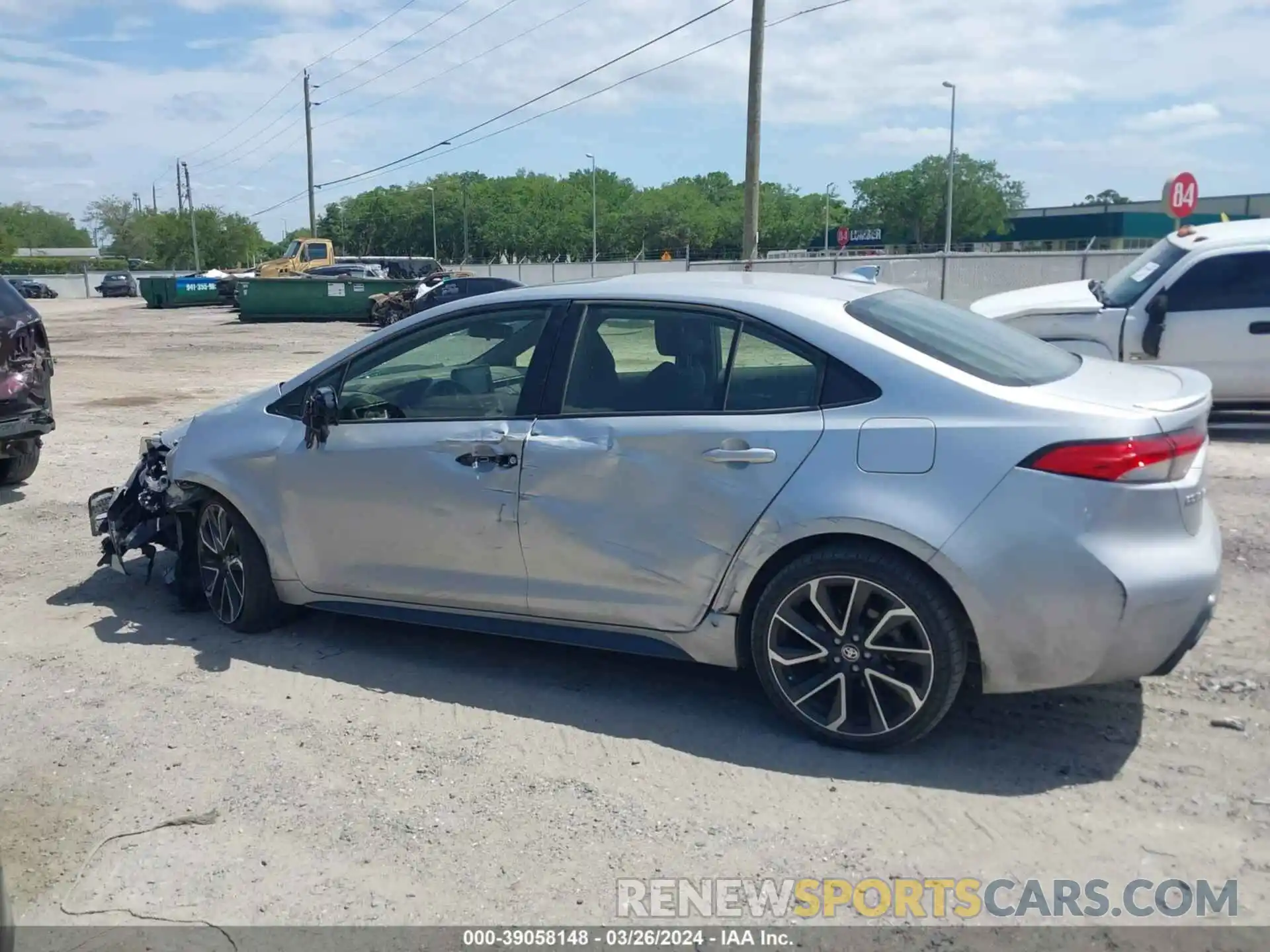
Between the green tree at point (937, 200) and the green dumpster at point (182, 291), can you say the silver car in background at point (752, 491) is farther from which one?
the green tree at point (937, 200)

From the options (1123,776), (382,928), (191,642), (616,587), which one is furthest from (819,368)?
(191,642)

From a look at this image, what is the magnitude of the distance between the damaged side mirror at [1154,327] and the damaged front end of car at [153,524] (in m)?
7.68

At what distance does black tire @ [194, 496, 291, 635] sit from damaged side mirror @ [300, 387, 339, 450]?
2.01 ft

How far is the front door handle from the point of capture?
4.57 m

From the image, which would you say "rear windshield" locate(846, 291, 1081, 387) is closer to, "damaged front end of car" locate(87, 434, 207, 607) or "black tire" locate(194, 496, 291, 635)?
"black tire" locate(194, 496, 291, 635)

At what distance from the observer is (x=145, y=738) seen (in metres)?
4.35

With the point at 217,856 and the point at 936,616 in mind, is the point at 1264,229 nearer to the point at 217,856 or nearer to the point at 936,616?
the point at 936,616

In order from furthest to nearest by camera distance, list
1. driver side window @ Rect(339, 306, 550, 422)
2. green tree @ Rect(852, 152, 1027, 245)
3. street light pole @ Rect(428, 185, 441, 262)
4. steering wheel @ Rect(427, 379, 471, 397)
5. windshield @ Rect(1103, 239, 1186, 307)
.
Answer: street light pole @ Rect(428, 185, 441, 262) < green tree @ Rect(852, 152, 1027, 245) < windshield @ Rect(1103, 239, 1186, 307) < steering wheel @ Rect(427, 379, 471, 397) < driver side window @ Rect(339, 306, 550, 422)

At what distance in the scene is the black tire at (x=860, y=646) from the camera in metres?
3.85

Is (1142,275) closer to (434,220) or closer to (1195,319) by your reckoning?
(1195,319)

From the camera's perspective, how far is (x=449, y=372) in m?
5.03

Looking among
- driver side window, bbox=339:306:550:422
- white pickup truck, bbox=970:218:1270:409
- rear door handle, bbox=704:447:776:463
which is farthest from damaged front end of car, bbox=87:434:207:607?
white pickup truck, bbox=970:218:1270:409

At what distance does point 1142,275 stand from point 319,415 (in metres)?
7.81

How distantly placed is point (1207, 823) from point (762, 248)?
9076cm
